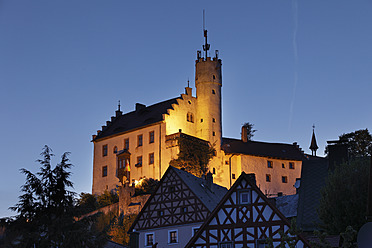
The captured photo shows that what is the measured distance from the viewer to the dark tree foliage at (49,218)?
26047 mm

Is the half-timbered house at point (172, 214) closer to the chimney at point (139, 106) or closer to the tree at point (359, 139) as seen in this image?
the tree at point (359, 139)

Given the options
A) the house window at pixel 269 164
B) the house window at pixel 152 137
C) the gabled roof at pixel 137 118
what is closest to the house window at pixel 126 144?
the gabled roof at pixel 137 118

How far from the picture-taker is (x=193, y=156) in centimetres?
7181

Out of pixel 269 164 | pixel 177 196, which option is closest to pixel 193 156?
pixel 269 164

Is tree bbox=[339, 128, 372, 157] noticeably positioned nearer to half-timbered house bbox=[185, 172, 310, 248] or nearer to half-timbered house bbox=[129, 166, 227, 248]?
half-timbered house bbox=[129, 166, 227, 248]

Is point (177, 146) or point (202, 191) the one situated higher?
point (177, 146)

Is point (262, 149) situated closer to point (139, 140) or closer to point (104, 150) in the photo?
point (139, 140)

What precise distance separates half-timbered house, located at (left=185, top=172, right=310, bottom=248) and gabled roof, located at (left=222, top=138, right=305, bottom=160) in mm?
45142

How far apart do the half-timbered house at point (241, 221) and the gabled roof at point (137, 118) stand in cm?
4176

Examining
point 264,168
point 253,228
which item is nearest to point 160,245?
point 253,228

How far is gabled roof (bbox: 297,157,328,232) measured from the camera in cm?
3047

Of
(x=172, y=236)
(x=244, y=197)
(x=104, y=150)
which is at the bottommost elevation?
(x=172, y=236)

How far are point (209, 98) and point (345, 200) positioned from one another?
5175 cm

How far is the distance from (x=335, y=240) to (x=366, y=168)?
4987mm
